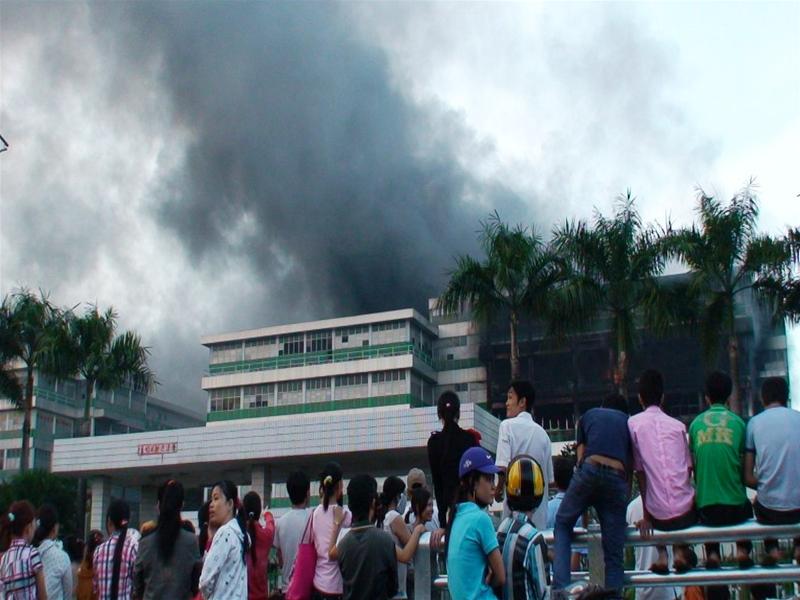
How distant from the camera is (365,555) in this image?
20.8 ft

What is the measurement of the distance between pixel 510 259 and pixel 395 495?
2631cm

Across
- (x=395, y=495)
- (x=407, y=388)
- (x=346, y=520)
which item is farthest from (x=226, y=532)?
(x=407, y=388)

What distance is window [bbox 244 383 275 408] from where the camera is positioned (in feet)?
246

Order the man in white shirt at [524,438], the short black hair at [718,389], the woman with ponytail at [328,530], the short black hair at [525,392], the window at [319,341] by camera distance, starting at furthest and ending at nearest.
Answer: the window at [319,341] < the short black hair at [525,392] < the woman with ponytail at [328,530] < the man in white shirt at [524,438] < the short black hair at [718,389]

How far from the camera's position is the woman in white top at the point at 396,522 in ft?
22.5

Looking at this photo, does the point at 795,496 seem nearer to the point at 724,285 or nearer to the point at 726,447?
the point at 726,447

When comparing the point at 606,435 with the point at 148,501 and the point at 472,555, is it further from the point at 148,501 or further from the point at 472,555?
the point at 148,501

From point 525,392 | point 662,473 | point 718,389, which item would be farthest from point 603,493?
point 525,392

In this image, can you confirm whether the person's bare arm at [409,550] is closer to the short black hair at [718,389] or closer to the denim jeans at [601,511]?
the denim jeans at [601,511]

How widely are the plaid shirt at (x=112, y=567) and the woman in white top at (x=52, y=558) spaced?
0.83 m

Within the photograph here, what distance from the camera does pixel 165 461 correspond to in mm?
45688

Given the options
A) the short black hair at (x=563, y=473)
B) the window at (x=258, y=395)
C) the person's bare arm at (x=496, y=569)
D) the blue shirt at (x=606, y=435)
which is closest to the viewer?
the person's bare arm at (x=496, y=569)

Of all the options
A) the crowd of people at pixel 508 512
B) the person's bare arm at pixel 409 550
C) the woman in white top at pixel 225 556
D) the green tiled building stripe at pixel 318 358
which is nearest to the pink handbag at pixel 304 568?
the crowd of people at pixel 508 512

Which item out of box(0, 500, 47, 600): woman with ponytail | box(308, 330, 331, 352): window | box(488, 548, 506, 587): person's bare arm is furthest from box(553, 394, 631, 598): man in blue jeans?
box(308, 330, 331, 352): window
